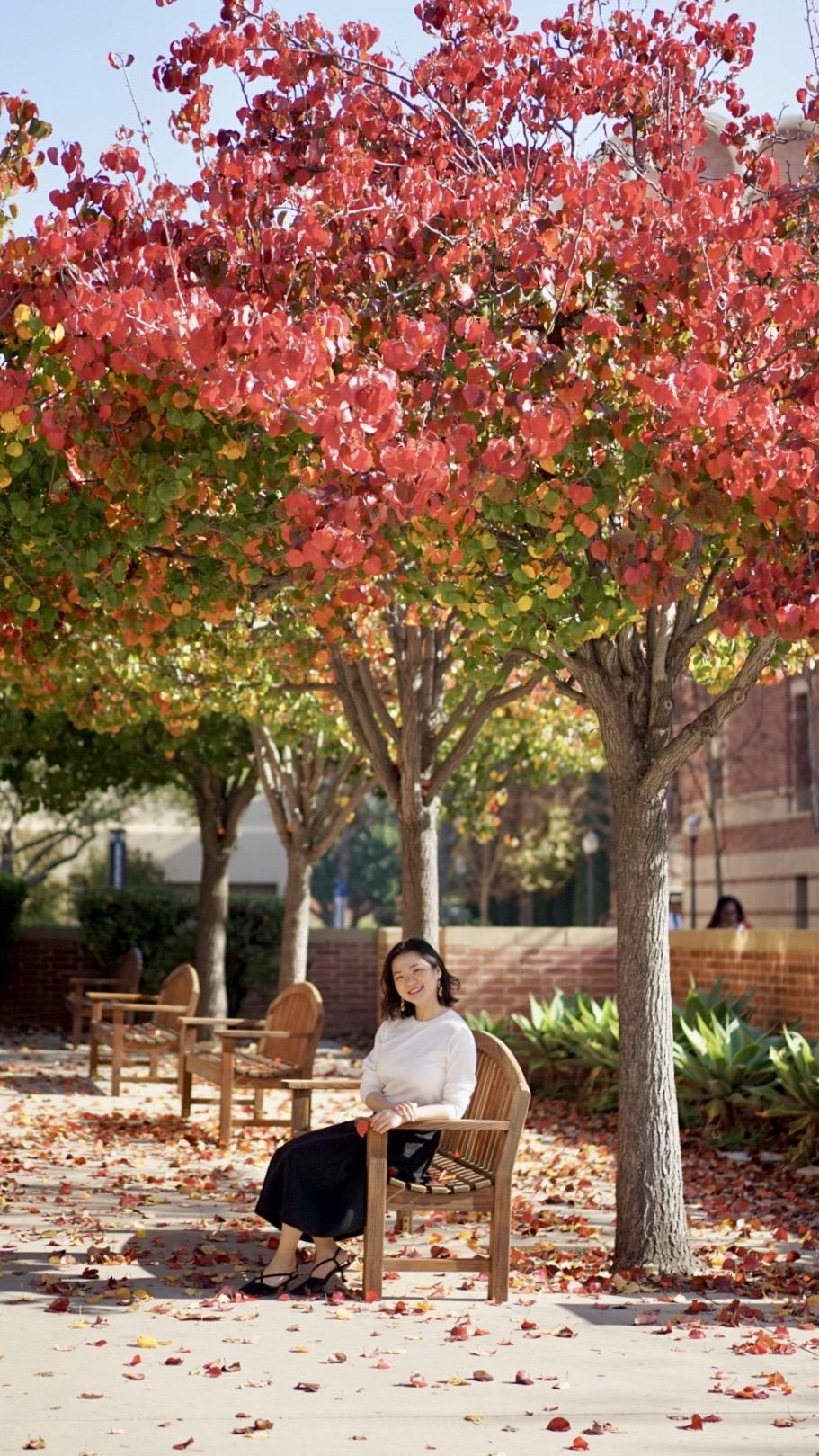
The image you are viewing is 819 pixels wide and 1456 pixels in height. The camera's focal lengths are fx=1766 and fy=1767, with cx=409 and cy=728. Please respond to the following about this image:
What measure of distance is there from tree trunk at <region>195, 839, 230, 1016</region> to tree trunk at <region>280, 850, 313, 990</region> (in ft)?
7.83

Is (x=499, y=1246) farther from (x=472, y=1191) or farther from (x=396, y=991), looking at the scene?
(x=396, y=991)

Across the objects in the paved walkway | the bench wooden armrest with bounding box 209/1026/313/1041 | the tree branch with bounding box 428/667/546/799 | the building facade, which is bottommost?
the paved walkway

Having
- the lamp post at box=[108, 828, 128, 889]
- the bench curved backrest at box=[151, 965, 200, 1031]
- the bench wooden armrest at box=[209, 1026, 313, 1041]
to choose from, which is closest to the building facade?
the lamp post at box=[108, 828, 128, 889]

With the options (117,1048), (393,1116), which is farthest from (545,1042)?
(393,1116)

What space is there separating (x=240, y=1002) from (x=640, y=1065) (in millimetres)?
15780

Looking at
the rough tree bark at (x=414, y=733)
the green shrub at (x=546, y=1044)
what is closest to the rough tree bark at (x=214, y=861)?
the green shrub at (x=546, y=1044)

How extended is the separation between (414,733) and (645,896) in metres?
4.34

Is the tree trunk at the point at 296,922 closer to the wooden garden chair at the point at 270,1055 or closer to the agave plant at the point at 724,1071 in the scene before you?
the wooden garden chair at the point at 270,1055

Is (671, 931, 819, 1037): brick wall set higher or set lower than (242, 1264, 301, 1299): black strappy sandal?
higher

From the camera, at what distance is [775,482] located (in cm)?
648

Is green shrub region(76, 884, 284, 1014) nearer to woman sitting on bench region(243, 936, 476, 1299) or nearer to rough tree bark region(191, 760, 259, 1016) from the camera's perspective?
rough tree bark region(191, 760, 259, 1016)

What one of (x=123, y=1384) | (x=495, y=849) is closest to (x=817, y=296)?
(x=123, y=1384)

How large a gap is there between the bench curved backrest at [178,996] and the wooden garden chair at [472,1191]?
22.7ft

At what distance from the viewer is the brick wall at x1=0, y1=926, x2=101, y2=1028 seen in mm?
23375
